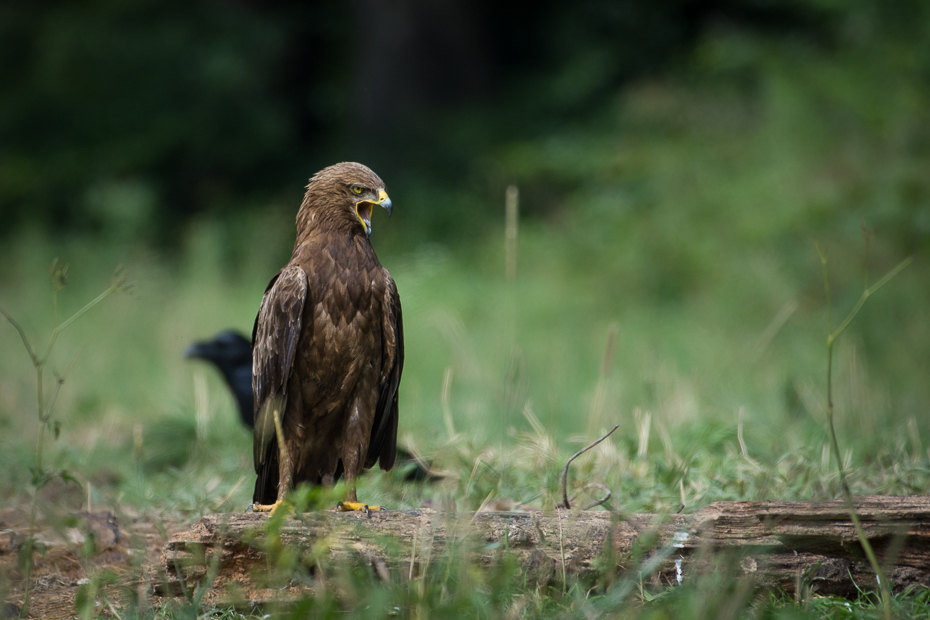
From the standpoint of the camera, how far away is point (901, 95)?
8062 mm

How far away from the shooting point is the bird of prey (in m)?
4.31

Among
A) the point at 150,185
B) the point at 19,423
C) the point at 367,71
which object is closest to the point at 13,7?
the point at 150,185

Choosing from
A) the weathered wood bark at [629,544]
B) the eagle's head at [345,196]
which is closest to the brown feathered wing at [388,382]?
the eagle's head at [345,196]

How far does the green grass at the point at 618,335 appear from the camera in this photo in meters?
→ 3.10

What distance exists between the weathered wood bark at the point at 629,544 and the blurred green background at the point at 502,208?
645 mm

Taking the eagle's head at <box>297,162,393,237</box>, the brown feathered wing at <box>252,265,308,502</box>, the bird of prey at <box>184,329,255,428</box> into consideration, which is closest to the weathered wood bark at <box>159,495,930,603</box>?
A: the brown feathered wing at <box>252,265,308,502</box>

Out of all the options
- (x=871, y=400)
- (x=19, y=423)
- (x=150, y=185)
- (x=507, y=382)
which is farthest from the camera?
(x=150, y=185)

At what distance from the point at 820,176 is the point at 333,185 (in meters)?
7.02

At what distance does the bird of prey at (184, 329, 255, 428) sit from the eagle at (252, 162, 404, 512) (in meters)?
1.41

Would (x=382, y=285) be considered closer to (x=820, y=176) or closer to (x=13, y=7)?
(x=820, y=176)

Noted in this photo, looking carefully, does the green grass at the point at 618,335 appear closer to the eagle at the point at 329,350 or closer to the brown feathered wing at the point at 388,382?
the brown feathered wing at the point at 388,382

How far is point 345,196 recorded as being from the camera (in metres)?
2.94

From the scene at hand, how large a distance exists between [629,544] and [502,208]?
412 inches

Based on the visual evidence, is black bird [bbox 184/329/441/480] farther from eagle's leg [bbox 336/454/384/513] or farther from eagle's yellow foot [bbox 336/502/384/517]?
eagle's yellow foot [bbox 336/502/384/517]
